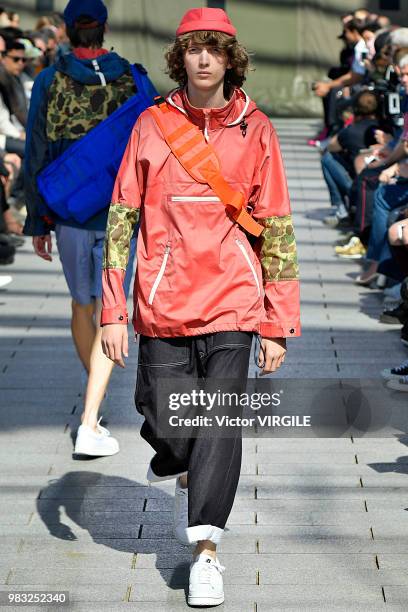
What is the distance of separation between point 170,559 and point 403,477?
1.32 m

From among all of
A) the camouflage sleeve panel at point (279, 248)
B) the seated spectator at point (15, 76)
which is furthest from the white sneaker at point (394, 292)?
the camouflage sleeve panel at point (279, 248)

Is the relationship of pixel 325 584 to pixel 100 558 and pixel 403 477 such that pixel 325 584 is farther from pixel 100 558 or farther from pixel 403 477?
pixel 403 477

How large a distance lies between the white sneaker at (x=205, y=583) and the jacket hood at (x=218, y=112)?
1.36 metres

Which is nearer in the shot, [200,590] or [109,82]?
[200,590]

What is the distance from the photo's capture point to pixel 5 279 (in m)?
10.0

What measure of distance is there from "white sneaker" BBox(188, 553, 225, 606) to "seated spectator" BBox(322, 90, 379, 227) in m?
7.53

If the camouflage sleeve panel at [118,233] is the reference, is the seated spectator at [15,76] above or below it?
below


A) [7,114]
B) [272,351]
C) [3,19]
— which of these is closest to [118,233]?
[272,351]

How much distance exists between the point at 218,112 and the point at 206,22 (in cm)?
29

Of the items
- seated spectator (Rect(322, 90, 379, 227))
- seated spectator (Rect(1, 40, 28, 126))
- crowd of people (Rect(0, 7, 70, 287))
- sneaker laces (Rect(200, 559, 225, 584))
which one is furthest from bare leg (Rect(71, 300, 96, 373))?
Result: seated spectator (Rect(1, 40, 28, 126))

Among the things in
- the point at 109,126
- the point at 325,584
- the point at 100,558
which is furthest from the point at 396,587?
the point at 109,126

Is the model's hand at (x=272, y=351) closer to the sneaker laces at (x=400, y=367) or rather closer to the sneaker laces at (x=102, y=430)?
the sneaker laces at (x=102, y=430)

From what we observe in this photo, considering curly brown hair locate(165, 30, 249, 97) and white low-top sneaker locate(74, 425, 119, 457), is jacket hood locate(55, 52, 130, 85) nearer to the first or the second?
curly brown hair locate(165, 30, 249, 97)

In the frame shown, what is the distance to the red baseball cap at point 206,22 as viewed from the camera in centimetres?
446
